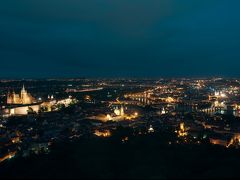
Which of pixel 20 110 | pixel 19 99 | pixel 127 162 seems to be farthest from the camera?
pixel 19 99

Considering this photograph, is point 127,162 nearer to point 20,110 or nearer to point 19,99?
point 20,110

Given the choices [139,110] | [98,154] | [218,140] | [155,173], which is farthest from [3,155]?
[139,110]

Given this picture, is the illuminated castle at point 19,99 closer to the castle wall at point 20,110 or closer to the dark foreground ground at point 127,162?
the castle wall at point 20,110

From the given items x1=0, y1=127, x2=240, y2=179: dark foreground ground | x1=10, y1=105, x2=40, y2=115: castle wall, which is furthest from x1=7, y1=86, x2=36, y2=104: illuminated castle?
x1=0, y1=127, x2=240, y2=179: dark foreground ground

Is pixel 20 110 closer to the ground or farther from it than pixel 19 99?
closer to the ground

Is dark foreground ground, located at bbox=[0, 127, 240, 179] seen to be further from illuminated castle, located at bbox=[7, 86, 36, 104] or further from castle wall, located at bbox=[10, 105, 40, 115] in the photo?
illuminated castle, located at bbox=[7, 86, 36, 104]

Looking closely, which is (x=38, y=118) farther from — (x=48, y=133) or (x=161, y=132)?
(x=161, y=132)

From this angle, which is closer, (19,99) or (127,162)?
(127,162)

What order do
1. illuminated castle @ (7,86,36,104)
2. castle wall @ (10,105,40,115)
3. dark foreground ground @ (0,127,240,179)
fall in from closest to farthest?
1. dark foreground ground @ (0,127,240,179)
2. castle wall @ (10,105,40,115)
3. illuminated castle @ (7,86,36,104)

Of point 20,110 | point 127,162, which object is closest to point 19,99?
point 20,110
